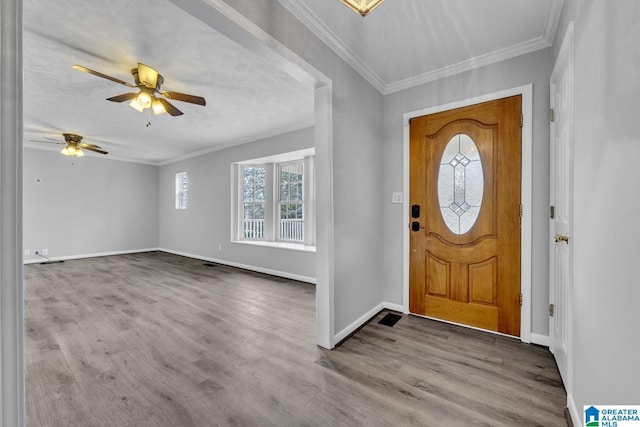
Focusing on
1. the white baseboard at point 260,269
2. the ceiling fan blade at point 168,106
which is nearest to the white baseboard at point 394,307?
the white baseboard at point 260,269

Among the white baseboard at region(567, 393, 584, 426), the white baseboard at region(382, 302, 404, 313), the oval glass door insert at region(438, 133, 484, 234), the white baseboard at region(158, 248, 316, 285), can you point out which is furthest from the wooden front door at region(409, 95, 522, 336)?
the white baseboard at region(158, 248, 316, 285)

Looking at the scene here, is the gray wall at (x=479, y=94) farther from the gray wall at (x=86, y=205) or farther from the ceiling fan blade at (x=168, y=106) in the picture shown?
the gray wall at (x=86, y=205)

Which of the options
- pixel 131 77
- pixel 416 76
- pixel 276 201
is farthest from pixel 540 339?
pixel 131 77

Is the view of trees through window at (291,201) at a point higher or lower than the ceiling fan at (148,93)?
lower

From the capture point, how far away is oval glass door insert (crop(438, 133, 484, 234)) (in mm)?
2469

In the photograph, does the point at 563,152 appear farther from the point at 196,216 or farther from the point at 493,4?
the point at 196,216

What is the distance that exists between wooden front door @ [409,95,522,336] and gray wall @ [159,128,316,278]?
195cm

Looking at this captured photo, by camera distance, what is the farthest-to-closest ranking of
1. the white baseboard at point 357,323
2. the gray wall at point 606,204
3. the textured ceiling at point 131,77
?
the white baseboard at point 357,323 < the textured ceiling at point 131,77 < the gray wall at point 606,204

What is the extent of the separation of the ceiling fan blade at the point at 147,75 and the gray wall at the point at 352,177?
59.7 inches

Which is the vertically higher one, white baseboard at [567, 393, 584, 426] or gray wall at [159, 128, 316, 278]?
gray wall at [159, 128, 316, 278]

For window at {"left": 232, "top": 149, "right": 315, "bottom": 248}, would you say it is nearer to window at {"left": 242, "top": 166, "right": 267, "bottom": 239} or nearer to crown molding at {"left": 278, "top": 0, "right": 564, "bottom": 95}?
window at {"left": 242, "top": 166, "right": 267, "bottom": 239}

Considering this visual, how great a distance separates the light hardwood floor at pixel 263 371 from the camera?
1.48m

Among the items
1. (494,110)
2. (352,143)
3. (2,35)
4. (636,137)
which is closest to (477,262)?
(494,110)

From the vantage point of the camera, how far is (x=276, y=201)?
5.34 meters
